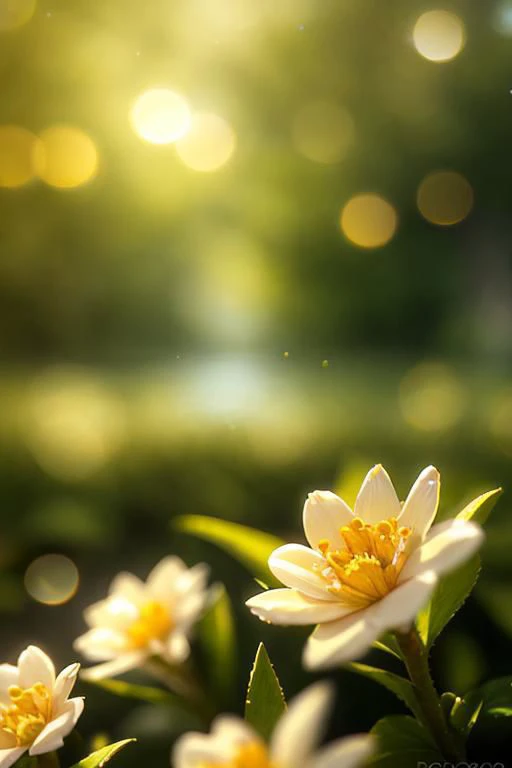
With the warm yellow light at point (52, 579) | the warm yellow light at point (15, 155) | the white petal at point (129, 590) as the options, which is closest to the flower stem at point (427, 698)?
the white petal at point (129, 590)

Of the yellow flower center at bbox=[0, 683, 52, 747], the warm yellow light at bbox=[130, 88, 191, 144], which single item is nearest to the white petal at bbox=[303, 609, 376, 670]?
the yellow flower center at bbox=[0, 683, 52, 747]

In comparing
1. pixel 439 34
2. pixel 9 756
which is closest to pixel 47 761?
pixel 9 756

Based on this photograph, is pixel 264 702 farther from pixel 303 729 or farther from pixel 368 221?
pixel 368 221

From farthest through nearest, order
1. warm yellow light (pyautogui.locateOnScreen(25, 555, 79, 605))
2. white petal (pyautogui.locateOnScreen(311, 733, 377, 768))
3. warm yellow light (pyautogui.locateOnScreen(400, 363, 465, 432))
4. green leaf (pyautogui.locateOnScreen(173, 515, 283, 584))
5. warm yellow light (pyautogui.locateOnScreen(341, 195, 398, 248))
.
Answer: warm yellow light (pyautogui.locateOnScreen(341, 195, 398, 248))
warm yellow light (pyautogui.locateOnScreen(400, 363, 465, 432))
warm yellow light (pyautogui.locateOnScreen(25, 555, 79, 605))
green leaf (pyautogui.locateOnScreen(173, 515, 283, 584))
white petal (pyautogui.locateOnScreen(311, 733, 377, 768))

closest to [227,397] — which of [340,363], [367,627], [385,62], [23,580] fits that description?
[340,363]

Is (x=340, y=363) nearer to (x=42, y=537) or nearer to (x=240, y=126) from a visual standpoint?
(x=240, y=126)

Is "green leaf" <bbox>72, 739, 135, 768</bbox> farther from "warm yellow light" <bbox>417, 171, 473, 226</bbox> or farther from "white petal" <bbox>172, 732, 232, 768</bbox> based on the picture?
"warm yellow light" <bbox>417, 171, 473, 226</bbox>

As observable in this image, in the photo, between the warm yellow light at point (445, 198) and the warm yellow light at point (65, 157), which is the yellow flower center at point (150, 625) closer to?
the warm yellow light at point (445, 198)
